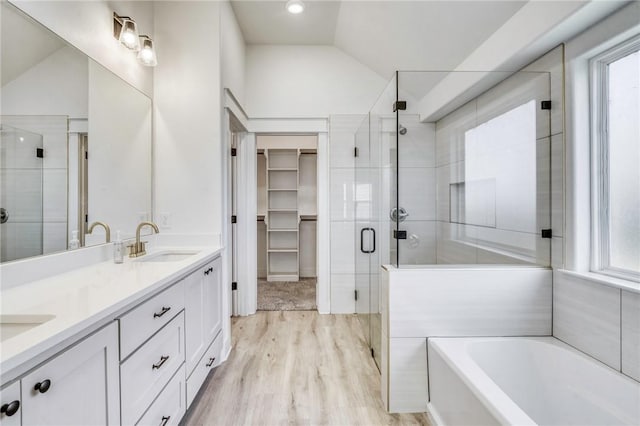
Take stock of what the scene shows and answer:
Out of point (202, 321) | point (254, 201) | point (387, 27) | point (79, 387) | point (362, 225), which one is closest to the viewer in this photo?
point (79, 387)

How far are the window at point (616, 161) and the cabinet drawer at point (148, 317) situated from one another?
Result: 7.04 ft

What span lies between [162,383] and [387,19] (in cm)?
286

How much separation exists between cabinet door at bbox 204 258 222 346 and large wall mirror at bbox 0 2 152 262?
0.63 metres

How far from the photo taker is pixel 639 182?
1331 mm

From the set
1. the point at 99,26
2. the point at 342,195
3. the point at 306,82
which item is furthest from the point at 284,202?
the point at 99,26

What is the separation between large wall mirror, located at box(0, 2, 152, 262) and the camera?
126 cm

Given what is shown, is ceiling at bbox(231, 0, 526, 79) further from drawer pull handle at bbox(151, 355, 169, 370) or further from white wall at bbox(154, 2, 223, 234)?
drawer pull handle at bbox(151, 355, 169, 370)

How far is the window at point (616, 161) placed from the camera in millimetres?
1340

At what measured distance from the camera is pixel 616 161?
1.42m

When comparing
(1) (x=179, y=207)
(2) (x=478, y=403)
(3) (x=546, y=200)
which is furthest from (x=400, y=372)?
(1) (x=179, y=207)

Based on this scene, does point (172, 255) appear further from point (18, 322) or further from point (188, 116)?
point (18, 322)

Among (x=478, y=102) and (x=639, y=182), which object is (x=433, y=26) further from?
(x=639, y=182)

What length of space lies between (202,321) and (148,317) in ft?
2.20

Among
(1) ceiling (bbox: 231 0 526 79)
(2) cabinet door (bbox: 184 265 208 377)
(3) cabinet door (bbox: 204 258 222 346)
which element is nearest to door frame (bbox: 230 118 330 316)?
(1) ceiling (bbox: 231 0 526 79)
